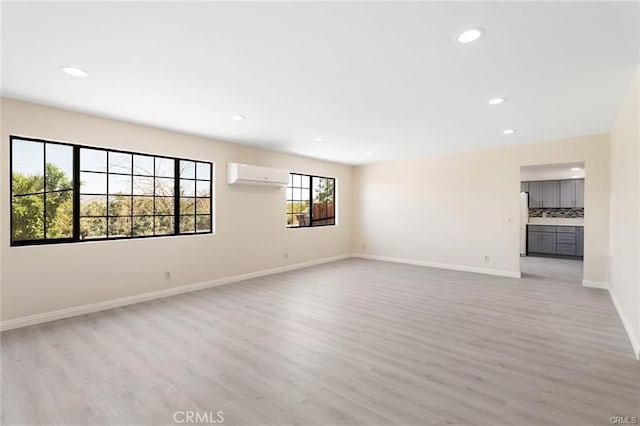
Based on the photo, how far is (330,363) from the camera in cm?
253

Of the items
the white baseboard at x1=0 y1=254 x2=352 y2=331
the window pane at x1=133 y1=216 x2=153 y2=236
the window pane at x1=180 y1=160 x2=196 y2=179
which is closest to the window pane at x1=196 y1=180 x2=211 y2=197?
the window pane at x1=180 y1=160 x2=196 y2=179

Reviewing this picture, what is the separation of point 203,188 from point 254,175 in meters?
0.88

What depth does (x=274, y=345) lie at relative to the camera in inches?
113

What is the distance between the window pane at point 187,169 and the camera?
4.91m

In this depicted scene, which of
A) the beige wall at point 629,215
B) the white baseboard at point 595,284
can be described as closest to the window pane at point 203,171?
the beige wall at point 629,215

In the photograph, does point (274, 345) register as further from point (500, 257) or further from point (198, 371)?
point (500, 257)

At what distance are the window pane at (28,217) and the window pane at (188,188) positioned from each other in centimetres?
170

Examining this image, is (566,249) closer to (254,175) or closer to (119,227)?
(254,175)

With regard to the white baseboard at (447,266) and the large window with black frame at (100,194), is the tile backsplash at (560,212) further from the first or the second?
the large window with black frame at (100,194)

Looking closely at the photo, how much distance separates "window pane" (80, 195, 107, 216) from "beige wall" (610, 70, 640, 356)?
19.2ft

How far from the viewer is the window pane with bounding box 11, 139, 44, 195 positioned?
11.1 ft

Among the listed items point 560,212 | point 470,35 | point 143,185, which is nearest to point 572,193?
point 560,212

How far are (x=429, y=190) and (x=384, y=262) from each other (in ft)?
6.52

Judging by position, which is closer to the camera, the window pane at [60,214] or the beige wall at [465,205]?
the window pane at [60,214]
